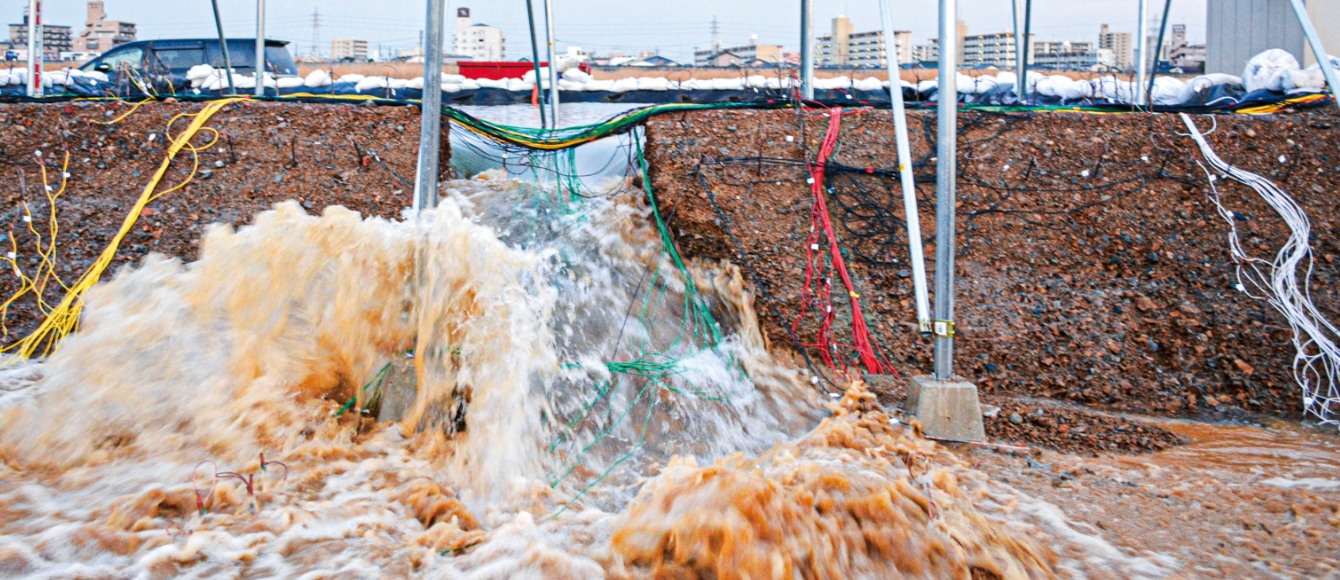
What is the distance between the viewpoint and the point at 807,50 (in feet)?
21.0

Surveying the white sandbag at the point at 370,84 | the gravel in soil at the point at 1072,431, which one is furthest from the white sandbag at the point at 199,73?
the gravel in soil at the point at 1072,431

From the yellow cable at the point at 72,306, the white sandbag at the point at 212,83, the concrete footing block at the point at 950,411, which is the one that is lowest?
the concrete footing block at the point at 950,411

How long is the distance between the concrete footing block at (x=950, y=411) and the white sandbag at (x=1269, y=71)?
5.11m

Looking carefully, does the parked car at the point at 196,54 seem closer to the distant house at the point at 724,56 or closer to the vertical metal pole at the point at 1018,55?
the distant house at the point at 724,56

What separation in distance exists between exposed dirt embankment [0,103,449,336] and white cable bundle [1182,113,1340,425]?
5291 millimetres

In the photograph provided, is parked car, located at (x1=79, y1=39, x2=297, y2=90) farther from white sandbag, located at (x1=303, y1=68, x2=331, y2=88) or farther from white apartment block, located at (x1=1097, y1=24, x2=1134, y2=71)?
white apartment block, located at (x1=1097, y1=24, x2=1134, y2=71)

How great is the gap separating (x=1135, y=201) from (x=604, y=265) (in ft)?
11.2

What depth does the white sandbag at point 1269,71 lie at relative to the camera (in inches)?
264

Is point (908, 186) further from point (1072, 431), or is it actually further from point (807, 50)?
point (807, 50)

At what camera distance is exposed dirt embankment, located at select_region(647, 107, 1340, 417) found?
4.52 m

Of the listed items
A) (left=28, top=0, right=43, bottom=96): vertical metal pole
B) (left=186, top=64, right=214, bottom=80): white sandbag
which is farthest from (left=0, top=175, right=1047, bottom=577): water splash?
(left=186, top=64, right=214, bottom=80): white sandbag

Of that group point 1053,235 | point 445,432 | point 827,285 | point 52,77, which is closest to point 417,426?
point 445,432

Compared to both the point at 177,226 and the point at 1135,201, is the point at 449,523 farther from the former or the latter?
the point at 1135,201

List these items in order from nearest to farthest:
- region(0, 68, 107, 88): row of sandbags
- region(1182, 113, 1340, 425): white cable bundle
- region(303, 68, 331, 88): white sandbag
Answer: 1. region(1182, 113, 1340, 425): white cable bundle
2. region(0, 68, 107, 88): row of sandbags
3. region(303, 68, 331, 88): white sandbag
